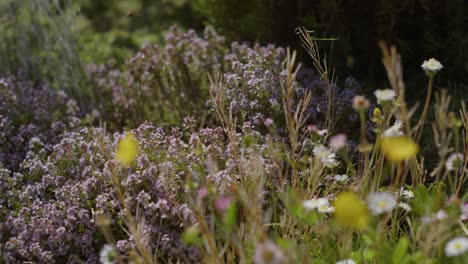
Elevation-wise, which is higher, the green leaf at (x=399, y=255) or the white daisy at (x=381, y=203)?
the white daisy at (x=381, y=203)

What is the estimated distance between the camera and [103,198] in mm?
2730

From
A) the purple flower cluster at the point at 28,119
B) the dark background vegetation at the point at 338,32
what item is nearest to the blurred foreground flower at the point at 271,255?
the purple flower cluster at the point at 28,119

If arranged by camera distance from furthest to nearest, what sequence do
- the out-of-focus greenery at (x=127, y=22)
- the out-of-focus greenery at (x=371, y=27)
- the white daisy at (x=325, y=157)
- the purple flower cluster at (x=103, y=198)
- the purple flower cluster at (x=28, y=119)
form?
the out-of-focus greenery at (x=127, y=22) < the out-of-focus greenery at (x=371, y=27) < the purple flower cluster at (x=28, y=119) < the purple flower cluster at (x=103, y=198) < the white daisy at (x=325, y=157)

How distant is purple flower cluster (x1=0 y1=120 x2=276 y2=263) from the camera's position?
265 centimetres

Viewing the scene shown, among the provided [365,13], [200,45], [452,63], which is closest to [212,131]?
[200,45]

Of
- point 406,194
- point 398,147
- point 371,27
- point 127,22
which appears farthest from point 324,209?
point 127,22

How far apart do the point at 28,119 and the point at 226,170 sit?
76.0 inches

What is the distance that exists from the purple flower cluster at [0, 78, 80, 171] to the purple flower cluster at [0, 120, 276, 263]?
400mm

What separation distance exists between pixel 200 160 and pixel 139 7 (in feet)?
13.8

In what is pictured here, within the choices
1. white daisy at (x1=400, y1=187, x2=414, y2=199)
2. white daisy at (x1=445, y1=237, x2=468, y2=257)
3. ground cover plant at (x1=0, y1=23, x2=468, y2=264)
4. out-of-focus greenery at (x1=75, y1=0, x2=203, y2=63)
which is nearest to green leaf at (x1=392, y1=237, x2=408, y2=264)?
ground cover plant at (x1=0, y1=23, x2=468, y2=264)

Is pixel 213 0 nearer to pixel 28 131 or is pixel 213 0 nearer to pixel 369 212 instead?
pixel 28 131

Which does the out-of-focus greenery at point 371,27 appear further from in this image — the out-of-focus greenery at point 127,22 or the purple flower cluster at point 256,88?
the out-of-focus greenery at point 127,22

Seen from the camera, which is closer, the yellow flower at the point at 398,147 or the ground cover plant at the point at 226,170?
the yellow flower at the point at 398,147

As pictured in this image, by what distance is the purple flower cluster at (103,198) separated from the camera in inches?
104
